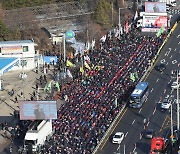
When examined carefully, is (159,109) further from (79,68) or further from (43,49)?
(43,49)

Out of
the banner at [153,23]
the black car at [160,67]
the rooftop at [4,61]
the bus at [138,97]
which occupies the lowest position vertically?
the bus at [138,97]

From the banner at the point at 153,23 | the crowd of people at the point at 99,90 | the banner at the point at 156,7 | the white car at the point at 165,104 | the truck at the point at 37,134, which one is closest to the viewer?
the truck at the point at 37,134

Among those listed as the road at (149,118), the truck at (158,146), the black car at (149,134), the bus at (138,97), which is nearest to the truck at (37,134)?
the road at (149,118)

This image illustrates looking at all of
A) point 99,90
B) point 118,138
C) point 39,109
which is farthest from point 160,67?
point 39,109

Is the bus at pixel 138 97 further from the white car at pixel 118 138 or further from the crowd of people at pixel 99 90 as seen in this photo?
the white car at pixel 118 138

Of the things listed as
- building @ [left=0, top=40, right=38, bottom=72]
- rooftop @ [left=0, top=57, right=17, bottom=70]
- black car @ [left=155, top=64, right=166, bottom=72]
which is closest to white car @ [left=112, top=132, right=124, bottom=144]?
black car @ [left=155, top=64, right=166, bottom=72]

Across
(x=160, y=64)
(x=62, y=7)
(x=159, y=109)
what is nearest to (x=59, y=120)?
(x=159, y=109)

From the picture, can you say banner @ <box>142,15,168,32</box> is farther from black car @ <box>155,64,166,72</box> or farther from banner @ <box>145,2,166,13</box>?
black car @ <box>155,64,166,72</box>
